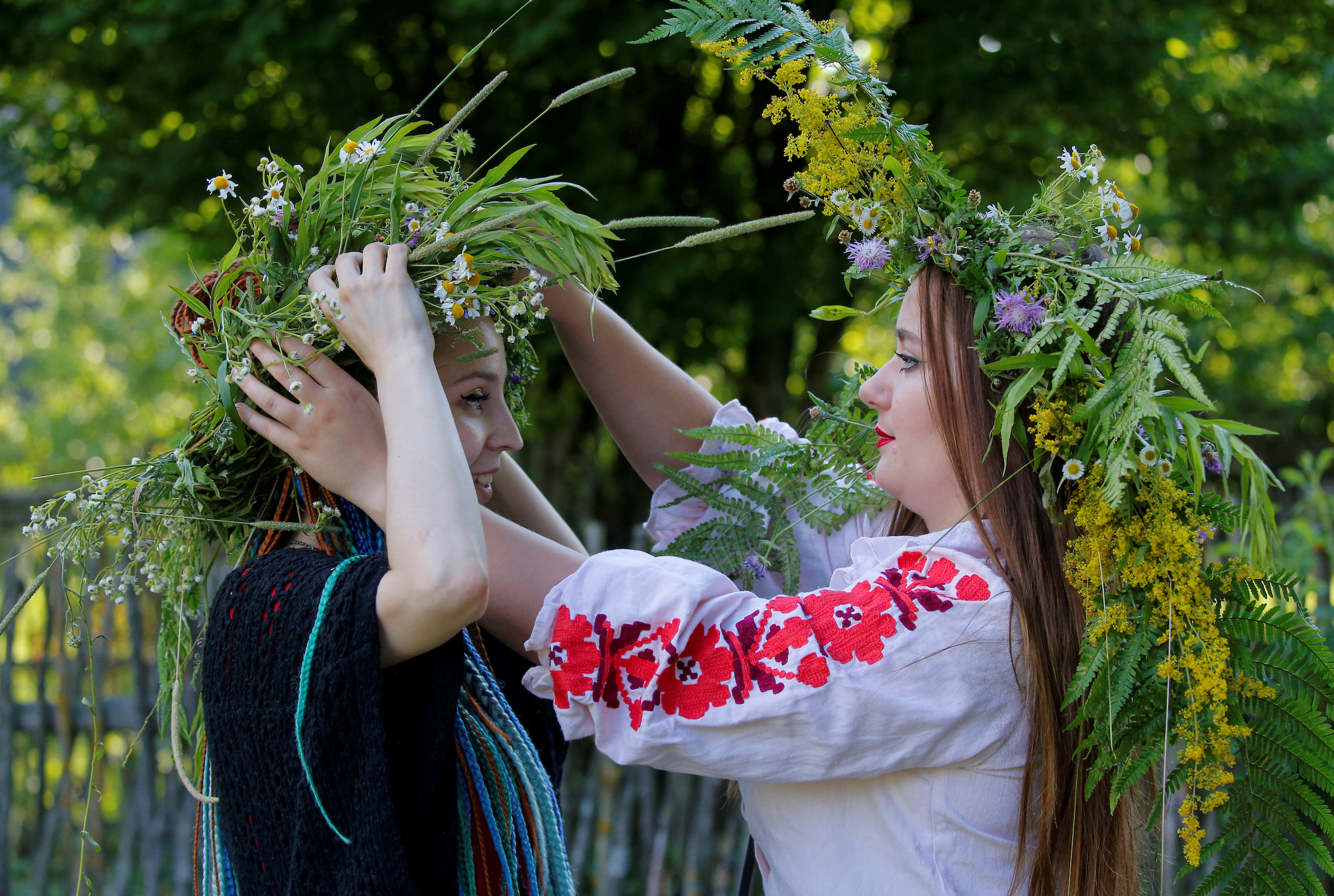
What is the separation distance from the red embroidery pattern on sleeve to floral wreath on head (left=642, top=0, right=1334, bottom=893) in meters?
0.23

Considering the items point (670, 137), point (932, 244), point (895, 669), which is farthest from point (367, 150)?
point (670, 137)

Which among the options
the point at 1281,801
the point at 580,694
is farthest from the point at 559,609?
the point at 1281,801

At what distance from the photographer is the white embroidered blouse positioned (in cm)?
145

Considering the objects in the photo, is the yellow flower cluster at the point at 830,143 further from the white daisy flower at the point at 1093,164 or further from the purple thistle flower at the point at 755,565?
the purple thistle flower at the point at 755,565

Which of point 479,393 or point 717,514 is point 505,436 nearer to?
point 479,393

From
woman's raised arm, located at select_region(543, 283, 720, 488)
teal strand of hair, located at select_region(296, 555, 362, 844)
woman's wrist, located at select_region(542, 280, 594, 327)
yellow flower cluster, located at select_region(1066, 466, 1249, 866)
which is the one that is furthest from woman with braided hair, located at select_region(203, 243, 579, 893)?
yellow flower cluster, located at select_region(1066, 466, 1249, 866)

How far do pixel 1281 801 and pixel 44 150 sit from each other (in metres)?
6.40

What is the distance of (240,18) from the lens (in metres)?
4.75

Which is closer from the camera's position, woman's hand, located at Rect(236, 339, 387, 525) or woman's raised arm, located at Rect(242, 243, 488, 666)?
woman's raised arm, located at Rect(242, 243, 488, 666)

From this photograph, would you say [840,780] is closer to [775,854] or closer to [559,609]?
[775,854]

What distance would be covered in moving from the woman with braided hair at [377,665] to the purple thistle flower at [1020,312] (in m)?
0.81

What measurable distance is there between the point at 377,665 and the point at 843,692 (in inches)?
25.7

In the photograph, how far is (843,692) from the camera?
1.44 m

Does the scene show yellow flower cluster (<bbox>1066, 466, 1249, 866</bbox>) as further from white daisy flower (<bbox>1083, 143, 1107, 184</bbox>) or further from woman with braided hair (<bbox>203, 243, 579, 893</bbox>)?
woman with braided hair (<bbox>203, 243, 579, 893</bbox>)
